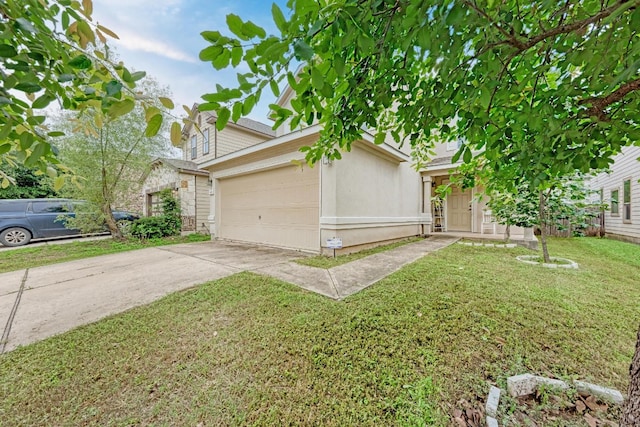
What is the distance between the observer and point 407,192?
820 cm

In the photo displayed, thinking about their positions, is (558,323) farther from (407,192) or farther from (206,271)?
(407,192)

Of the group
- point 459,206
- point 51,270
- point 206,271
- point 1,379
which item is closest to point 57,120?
point 51,270

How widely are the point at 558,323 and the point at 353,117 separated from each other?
2.83 m

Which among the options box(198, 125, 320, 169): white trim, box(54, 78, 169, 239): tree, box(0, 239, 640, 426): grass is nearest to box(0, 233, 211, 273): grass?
box(54, 78, 169, 239): tree

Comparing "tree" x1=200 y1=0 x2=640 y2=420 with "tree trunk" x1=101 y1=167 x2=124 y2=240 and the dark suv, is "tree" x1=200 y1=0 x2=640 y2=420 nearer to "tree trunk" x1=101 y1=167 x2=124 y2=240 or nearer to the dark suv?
"tree trunk" x1=101 y1=167 x2=124 y2=240

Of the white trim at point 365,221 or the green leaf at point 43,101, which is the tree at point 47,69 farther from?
the white trim at point 365,221

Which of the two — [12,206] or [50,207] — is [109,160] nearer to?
[50,207]

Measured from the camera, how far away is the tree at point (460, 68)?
33.2 inches

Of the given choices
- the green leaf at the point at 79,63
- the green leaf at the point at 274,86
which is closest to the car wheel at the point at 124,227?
the green leaf at the point at 79,63

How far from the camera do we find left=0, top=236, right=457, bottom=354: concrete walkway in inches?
98.8

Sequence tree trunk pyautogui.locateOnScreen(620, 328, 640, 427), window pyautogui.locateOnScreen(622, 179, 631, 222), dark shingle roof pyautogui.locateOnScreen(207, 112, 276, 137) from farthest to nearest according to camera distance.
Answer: dark shingle roof pyautogui.locateOnScreen(207, 112, 276, 137) → window pyautogui.locateOnScreen(622, 179, 631, 222) → tree trunk pyautogui.locateOnScreen(620, 328, 640, 427)

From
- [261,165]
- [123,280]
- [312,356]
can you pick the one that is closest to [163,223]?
[261,165]

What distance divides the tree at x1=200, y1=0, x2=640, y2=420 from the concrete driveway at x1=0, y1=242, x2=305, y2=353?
119 inches

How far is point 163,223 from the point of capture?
9133mm
